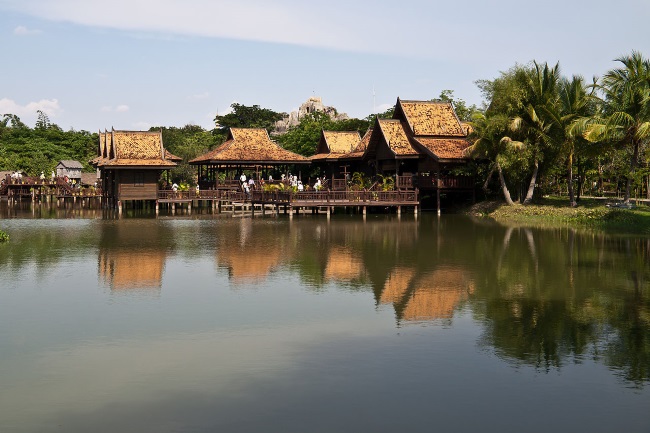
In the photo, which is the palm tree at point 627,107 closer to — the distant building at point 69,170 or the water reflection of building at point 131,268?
the water reflection of building at point 131,268

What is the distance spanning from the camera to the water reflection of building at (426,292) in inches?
524

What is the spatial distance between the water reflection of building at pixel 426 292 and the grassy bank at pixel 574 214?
13964mm

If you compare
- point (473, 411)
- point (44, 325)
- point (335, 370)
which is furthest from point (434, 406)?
point (44, 325)

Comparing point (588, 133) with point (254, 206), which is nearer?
point (588, 133)

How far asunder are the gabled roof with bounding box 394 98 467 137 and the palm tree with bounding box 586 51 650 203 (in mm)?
9902

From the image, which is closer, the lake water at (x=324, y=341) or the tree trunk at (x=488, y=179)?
the lake water at (x=324, y=341)

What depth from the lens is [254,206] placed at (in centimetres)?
4591

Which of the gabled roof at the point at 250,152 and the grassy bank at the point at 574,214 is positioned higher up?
the gabled roof at the point at 250,152

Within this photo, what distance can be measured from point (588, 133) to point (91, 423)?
98.4ft

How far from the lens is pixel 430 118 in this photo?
4284 cm

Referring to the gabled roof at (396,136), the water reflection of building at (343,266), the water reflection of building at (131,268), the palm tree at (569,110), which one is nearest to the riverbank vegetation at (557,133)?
the palm tree at (569,110)

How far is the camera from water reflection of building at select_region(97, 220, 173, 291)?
658 inches

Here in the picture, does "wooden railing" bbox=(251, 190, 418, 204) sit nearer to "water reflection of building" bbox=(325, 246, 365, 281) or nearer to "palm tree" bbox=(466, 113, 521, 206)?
"palm tree" bbox=(466, 113, 521, 206)

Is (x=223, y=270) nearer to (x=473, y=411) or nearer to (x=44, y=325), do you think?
(x=44, y=325)
